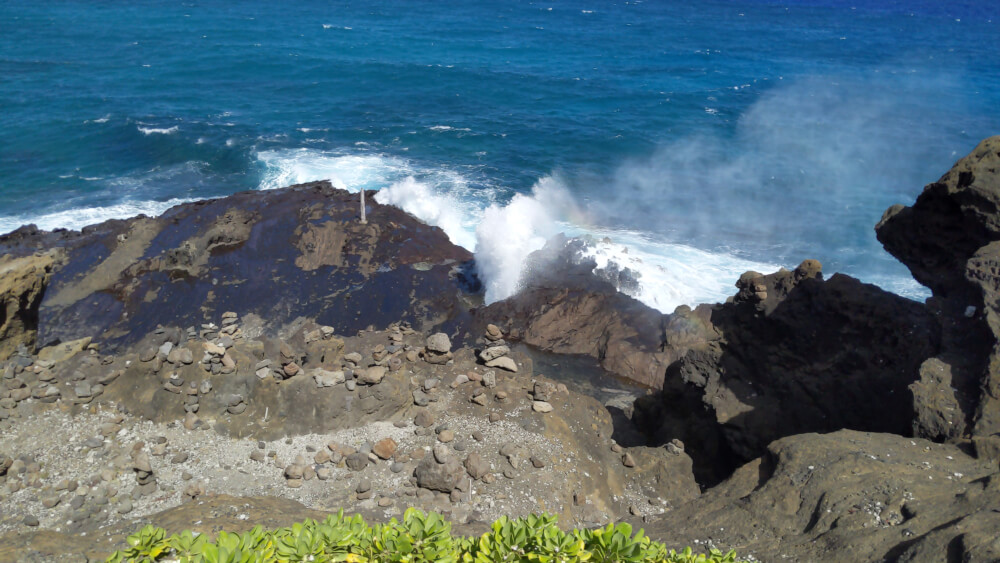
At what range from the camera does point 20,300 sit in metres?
12.6

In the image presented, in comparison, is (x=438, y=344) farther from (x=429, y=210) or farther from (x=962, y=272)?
(x=429, y=210)

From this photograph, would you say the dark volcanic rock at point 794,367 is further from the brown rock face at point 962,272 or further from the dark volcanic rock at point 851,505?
the dark volcanic rock at point 851,505

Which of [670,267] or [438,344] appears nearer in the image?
[438,344]

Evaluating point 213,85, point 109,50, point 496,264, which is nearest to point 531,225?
point 496,264

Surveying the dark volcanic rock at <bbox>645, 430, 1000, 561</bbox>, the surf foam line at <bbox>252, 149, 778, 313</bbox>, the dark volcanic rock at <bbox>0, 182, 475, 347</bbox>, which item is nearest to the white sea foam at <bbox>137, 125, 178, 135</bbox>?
the surf foam line at <bbox>252, 149, 778, 313</bbox>

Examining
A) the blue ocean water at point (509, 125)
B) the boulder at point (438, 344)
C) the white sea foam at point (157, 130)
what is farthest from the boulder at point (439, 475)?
the white sea foam at point (157, 130)

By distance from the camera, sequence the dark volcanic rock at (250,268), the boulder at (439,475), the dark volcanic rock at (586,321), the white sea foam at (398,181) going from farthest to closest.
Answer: the white sea foam at (398,181) < the dark volcanic rock at (250,268) < the dark volcanic rock at (586,321) < the boulder at (439,475)

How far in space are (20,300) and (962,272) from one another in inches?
655

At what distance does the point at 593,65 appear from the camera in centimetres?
4962

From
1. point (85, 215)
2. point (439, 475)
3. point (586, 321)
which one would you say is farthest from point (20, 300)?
point (85, 215)

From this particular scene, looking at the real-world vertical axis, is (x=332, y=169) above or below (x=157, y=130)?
below

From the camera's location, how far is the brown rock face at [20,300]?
1239 centimetres

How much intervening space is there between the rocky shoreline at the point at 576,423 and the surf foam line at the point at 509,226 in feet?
14.4

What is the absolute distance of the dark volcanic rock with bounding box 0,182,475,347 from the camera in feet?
54.8
